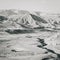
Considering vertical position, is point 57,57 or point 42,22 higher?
point 42,22

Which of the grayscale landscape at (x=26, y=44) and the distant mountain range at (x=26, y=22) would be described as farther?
the distant mountain range at (x=26, y=22)

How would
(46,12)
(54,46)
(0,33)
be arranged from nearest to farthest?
(54,46) → (0,33) → (46,12)

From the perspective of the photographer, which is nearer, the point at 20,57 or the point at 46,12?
the point at 20,57

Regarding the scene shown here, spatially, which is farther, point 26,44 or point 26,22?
point 26,22

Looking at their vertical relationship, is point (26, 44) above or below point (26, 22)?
below

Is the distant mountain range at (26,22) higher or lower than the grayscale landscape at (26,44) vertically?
higher

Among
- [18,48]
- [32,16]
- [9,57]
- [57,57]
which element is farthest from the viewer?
[32,16]

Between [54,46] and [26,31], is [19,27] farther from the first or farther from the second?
[54,46]

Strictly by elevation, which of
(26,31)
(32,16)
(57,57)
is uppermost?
(32,16)

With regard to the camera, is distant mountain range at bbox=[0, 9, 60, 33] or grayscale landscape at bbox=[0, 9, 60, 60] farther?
distant mountain range at bbox=[0, 9, 60, 33]

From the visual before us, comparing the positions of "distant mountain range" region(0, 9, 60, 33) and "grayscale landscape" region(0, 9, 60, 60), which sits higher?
"distant mountain range" region(0, 9, 60, 33)

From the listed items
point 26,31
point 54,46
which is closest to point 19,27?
point 26,31
